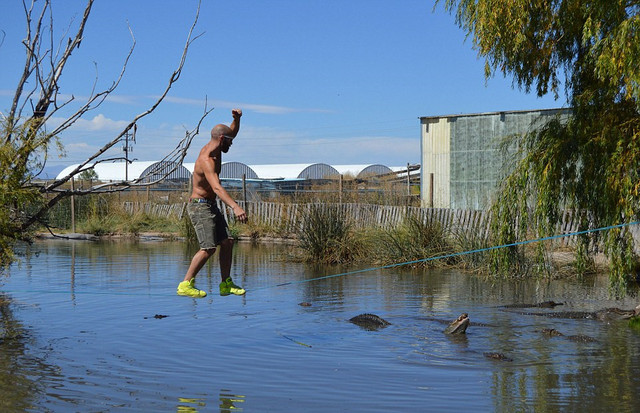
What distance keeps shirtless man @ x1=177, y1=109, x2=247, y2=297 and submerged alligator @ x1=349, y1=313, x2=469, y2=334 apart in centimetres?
288

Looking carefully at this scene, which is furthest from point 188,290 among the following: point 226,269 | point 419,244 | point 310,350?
point 419,244

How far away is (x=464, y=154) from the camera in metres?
33.6

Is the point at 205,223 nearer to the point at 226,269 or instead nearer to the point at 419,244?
the point at 226,269

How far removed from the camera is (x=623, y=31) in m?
11.2

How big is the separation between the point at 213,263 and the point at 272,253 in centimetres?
349

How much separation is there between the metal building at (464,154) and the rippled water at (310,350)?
15.3 m

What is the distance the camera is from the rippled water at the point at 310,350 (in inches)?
324

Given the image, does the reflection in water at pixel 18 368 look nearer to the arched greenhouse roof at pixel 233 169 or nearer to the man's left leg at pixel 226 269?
the man's left leg at pixel 226 269

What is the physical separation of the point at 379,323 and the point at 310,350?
193 centimetres

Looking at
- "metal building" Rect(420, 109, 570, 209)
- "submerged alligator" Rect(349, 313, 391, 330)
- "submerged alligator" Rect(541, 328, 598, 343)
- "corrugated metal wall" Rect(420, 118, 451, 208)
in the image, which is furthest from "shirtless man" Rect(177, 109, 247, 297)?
"corrugated metal wall" Rect(420, 118, 451, 208)

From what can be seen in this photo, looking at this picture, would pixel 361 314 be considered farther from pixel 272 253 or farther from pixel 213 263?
pixel 272 253

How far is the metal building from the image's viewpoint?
32.2m

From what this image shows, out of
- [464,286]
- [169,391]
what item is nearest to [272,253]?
[464,286]

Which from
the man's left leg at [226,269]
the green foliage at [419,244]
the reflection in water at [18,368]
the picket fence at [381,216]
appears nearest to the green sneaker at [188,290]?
the man's left leg at [226,269]
